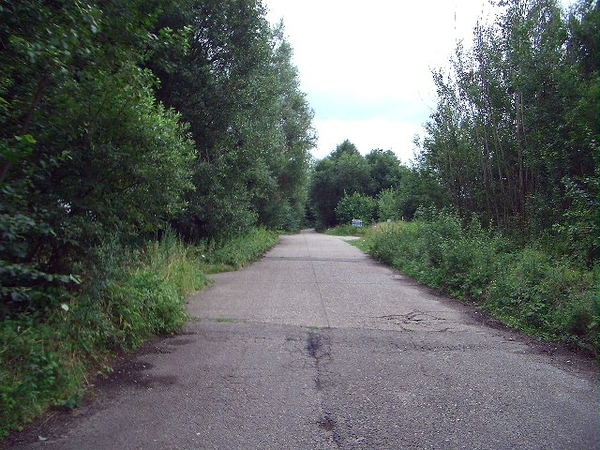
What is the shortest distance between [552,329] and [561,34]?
706 cm

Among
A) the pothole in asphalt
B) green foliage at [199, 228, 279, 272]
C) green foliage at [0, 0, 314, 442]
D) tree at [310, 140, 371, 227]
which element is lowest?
the pothole in asphalt

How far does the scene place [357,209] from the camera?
Answer: 54.6 m

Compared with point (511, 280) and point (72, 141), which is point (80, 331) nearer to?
point (72, 141)

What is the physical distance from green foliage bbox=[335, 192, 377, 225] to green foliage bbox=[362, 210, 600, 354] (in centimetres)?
3937

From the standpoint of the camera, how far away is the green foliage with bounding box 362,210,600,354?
20.5 feet

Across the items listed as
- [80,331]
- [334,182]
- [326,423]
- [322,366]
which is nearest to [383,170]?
[334,182]

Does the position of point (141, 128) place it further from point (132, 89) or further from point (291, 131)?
point (291, 131)

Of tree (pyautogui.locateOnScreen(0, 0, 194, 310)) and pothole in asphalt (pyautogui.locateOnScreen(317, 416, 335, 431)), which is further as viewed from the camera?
pothole in asphalt (pyautogui.locateOnScreen(317, 416, 335, 431))

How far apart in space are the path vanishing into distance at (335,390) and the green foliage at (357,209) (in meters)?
46.2

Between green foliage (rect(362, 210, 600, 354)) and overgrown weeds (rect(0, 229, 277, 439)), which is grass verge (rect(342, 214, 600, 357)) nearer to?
green foliage (rect(362, 210, 600, 354))

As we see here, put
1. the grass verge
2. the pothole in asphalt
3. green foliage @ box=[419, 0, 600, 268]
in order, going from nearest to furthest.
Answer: the pothole in asphalt < the grass verge < green foliage @ box=[419, 0, 600, 268]

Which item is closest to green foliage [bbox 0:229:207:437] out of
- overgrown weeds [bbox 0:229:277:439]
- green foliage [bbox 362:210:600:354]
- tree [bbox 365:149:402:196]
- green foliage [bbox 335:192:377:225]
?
overgrown weeds [bbox 0:229:277:439]

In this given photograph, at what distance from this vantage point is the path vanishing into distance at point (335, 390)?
370cm

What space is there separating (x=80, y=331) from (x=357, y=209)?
50.6 metres
